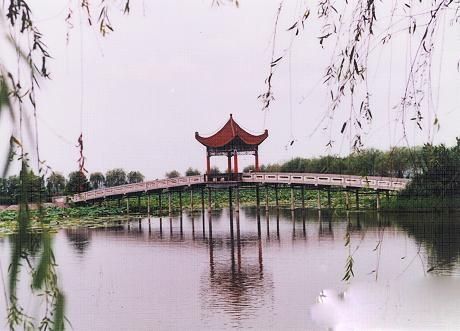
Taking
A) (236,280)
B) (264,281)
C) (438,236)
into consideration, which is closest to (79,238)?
(236,280)

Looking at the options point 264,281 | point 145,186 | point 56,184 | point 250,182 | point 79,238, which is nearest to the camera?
point 56,184

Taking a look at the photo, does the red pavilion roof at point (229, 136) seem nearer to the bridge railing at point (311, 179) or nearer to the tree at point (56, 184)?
the bridge railing at point (311, 179)

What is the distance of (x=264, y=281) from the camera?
7012 mm

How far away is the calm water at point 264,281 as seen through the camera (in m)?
5.43

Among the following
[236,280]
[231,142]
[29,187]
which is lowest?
[236,280]

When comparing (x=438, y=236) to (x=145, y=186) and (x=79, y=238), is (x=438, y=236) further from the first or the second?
(x=145, y=186)

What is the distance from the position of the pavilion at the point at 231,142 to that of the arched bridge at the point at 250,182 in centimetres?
29

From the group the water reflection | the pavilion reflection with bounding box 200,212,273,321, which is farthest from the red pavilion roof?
the pavilion reflection with bounding box 200,212,273,321

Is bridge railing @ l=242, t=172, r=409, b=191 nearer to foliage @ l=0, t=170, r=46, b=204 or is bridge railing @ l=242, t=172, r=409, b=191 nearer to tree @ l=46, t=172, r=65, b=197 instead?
tree @ l=46, t=172, r=65, b=197

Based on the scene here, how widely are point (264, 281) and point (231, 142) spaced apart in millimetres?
7992

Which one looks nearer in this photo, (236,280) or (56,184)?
(56,184)

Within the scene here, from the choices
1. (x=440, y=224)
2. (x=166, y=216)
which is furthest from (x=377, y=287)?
(x=166, y=216)

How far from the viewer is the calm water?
5.43 meters

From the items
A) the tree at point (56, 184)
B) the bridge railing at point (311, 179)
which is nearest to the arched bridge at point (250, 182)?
the bridge railing at point (311, 179)
